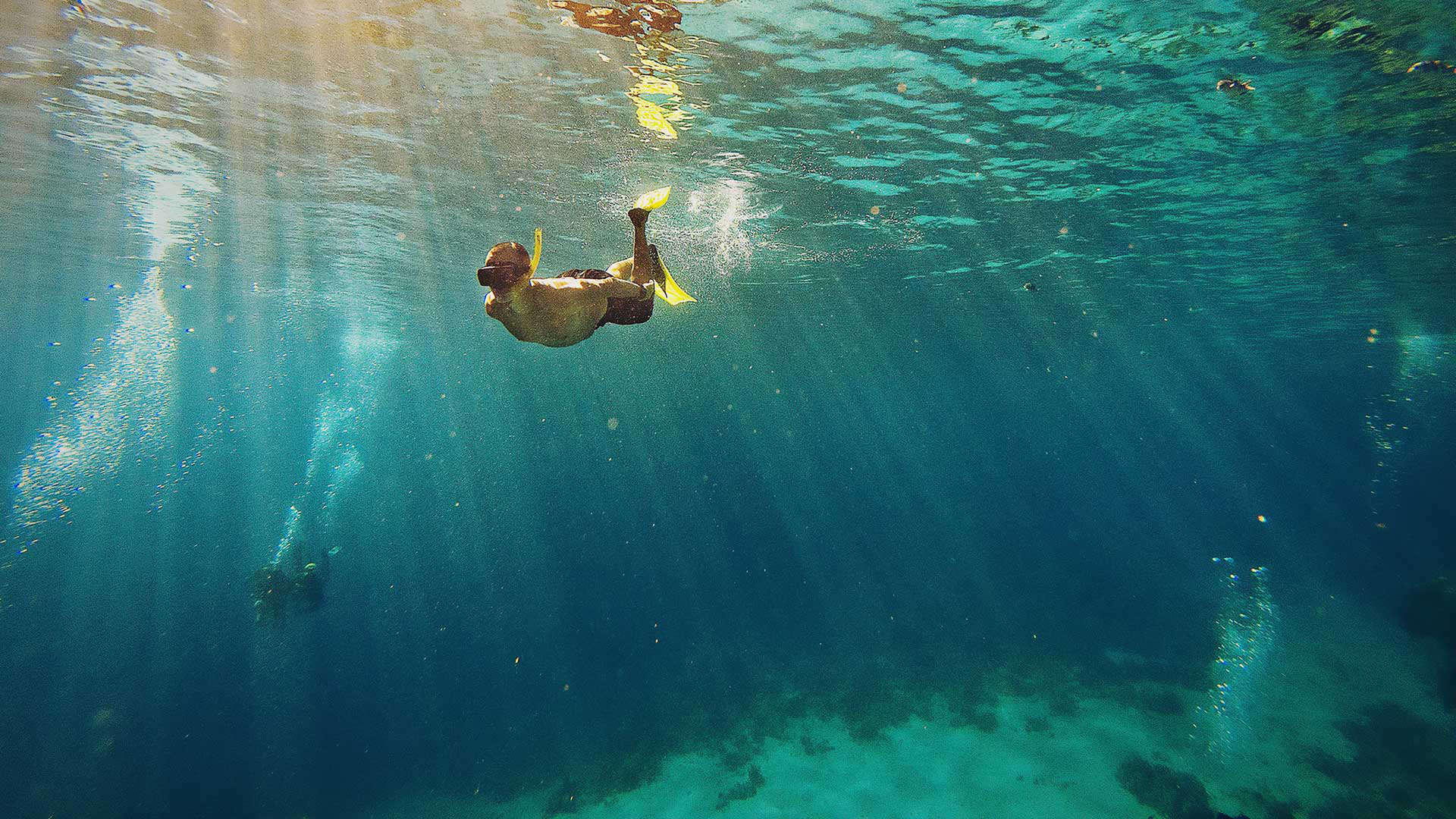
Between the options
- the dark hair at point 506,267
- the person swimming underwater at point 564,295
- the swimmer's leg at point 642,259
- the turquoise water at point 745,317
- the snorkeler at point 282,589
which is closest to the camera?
the dark hair at point 506,267

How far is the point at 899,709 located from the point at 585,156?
1857cm

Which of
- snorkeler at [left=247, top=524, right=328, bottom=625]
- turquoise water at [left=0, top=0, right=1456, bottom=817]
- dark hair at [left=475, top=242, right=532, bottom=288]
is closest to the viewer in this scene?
dark hair at [left=475, top=242, right=532, bottom=288]

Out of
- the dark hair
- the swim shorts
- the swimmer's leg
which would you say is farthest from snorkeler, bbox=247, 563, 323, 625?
the dark hair

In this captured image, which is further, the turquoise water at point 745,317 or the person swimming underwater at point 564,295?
the turquoise water at point 745,317

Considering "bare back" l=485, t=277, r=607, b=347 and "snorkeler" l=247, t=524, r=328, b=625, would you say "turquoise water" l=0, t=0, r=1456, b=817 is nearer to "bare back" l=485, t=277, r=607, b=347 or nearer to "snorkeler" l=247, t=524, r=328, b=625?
"snorkeler" l=247, t=524, r=328, b=625

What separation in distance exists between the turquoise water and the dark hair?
6.08 m

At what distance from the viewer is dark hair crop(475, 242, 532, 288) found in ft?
9.70

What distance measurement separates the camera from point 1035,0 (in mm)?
7004

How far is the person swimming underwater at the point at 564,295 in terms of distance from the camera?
3117 mm

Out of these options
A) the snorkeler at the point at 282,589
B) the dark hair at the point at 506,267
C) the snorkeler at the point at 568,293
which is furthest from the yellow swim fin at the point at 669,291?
the snorkeler at the point at 282,589

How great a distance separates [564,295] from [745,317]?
29.9 metres

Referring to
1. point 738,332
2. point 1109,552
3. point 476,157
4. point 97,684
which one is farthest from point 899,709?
point 1109,552

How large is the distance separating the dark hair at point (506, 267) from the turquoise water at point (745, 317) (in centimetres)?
608

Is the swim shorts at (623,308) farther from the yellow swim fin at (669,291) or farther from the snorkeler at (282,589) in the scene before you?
the snorkeler at (282,589)
